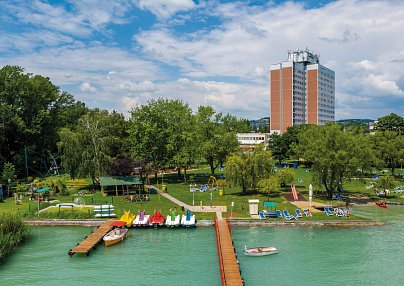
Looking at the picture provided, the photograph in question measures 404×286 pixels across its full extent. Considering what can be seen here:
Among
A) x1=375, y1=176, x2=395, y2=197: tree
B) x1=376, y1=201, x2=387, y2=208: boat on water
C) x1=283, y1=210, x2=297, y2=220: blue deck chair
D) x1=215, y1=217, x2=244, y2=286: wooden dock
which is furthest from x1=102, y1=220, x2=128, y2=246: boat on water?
x1=375, y1=176, x2=395, y2=197: tree

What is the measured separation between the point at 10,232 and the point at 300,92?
151996 millimetres

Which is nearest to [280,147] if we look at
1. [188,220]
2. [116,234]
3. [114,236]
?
[188,220]

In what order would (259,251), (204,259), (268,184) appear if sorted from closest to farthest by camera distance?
(204,259) < (259,251) < (268,184)

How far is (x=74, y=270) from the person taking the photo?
29.0 m

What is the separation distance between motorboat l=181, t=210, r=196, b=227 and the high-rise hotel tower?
5128 inches

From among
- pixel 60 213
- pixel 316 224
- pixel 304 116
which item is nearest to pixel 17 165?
pixel 60 213

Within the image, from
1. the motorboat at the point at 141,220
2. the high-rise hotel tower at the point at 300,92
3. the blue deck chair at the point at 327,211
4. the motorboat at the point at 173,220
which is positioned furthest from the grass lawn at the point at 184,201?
the high-rise hotel tower at the point at 300,92

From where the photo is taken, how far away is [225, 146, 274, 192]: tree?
5272 centimetres

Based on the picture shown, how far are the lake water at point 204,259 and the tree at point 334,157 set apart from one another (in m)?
12.1

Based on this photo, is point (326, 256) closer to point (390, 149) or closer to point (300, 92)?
point (390, 149)

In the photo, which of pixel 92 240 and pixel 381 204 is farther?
pixel 381 204

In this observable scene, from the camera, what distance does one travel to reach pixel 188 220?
4041cm

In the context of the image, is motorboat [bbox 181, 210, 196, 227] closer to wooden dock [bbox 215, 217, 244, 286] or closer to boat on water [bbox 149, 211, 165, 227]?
boat on water [bbox 149, 211, 165, 227]

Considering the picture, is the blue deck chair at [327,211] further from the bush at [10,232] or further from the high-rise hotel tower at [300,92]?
the high-rise hotel tower at [300,92]
